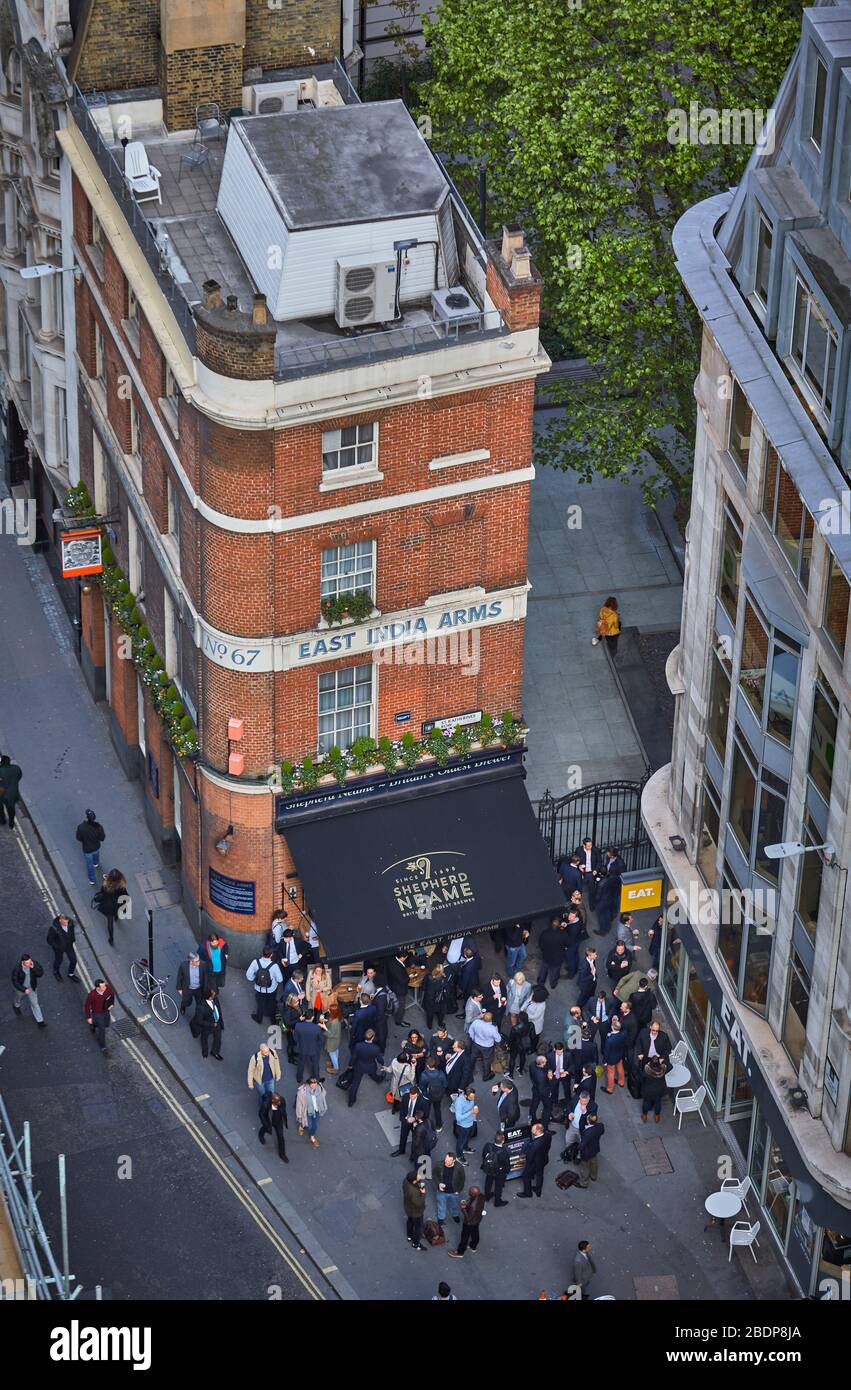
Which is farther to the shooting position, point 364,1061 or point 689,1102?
point 364,1061

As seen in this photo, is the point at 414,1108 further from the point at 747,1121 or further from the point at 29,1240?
the point at 29,1240

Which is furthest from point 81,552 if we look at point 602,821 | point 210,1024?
point 602,821

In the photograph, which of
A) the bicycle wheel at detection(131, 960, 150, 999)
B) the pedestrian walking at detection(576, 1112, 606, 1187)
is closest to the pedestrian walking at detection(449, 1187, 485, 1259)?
the pedestrian walking at detection(576, 1112, 606, 1187)

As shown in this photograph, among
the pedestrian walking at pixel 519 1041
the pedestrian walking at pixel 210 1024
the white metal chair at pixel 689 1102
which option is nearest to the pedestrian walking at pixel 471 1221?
the pedestrian walking at pixel 519 1041

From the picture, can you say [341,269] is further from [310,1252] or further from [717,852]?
[310,1252]

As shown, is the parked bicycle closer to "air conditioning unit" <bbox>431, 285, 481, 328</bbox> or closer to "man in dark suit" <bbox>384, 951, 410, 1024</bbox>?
"man in dark suit" <bbox>384, 951, 410, 1024</bbox>

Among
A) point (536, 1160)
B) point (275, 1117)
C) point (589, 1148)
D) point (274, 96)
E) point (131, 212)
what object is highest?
point (274, 96)
